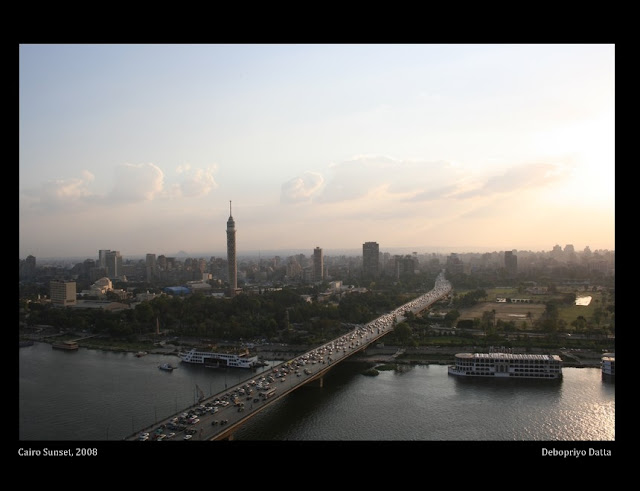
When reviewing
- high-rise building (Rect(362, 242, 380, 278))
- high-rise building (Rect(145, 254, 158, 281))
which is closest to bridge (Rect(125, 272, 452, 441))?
high-rise building (Rect(145, 254, 158, 281))

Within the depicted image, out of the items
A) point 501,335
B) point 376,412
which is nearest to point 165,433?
point 376,412

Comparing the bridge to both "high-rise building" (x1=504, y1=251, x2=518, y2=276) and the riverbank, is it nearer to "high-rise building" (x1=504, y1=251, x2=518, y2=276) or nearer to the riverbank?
the riverbank

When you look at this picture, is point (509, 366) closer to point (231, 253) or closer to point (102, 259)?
point (231, 253)

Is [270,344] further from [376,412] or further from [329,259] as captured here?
[329,259]

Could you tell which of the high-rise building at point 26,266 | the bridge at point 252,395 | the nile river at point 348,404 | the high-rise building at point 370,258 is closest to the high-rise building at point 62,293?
the nile river at point 348,404

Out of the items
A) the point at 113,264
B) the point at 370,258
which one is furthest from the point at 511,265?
the point at 113,264
